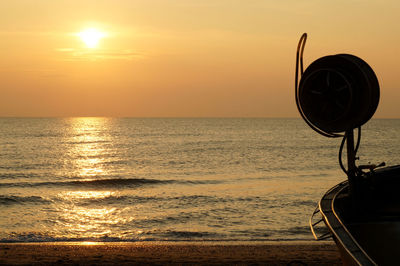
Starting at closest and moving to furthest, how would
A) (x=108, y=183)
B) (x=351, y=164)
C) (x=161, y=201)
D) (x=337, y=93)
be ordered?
(x=337, y=93) → (x=351, y=164) → (x=161, y=201) → (x=108, y=183)

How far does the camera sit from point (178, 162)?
156ft

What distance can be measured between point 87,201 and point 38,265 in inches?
529

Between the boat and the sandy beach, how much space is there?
352cm

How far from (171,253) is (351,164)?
6181mm

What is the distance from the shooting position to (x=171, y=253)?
12.3m

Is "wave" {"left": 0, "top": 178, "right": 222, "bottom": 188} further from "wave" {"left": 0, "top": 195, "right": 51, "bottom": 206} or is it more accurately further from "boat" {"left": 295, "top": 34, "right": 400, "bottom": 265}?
"boat" {"left": 295, "top": 34, "right": 400, "bottom": 265}

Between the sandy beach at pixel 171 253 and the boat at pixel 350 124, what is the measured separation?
352 centimetres

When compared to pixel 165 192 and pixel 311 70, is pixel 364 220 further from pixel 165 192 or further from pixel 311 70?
pixel 165 192

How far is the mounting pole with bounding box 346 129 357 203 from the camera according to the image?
23.7 ft

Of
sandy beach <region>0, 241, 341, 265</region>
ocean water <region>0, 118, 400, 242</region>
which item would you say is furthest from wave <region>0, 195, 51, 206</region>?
sandy beach <region>0, 241, 341, 265</region>

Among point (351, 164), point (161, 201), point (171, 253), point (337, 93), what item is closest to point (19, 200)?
point (161, 201)

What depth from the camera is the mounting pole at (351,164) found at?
7.22 metres

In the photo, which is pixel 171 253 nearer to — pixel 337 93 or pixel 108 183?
pixel 337 93

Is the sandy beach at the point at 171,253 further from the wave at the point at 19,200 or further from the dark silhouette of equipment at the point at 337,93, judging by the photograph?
the wave at the point at 19,200
